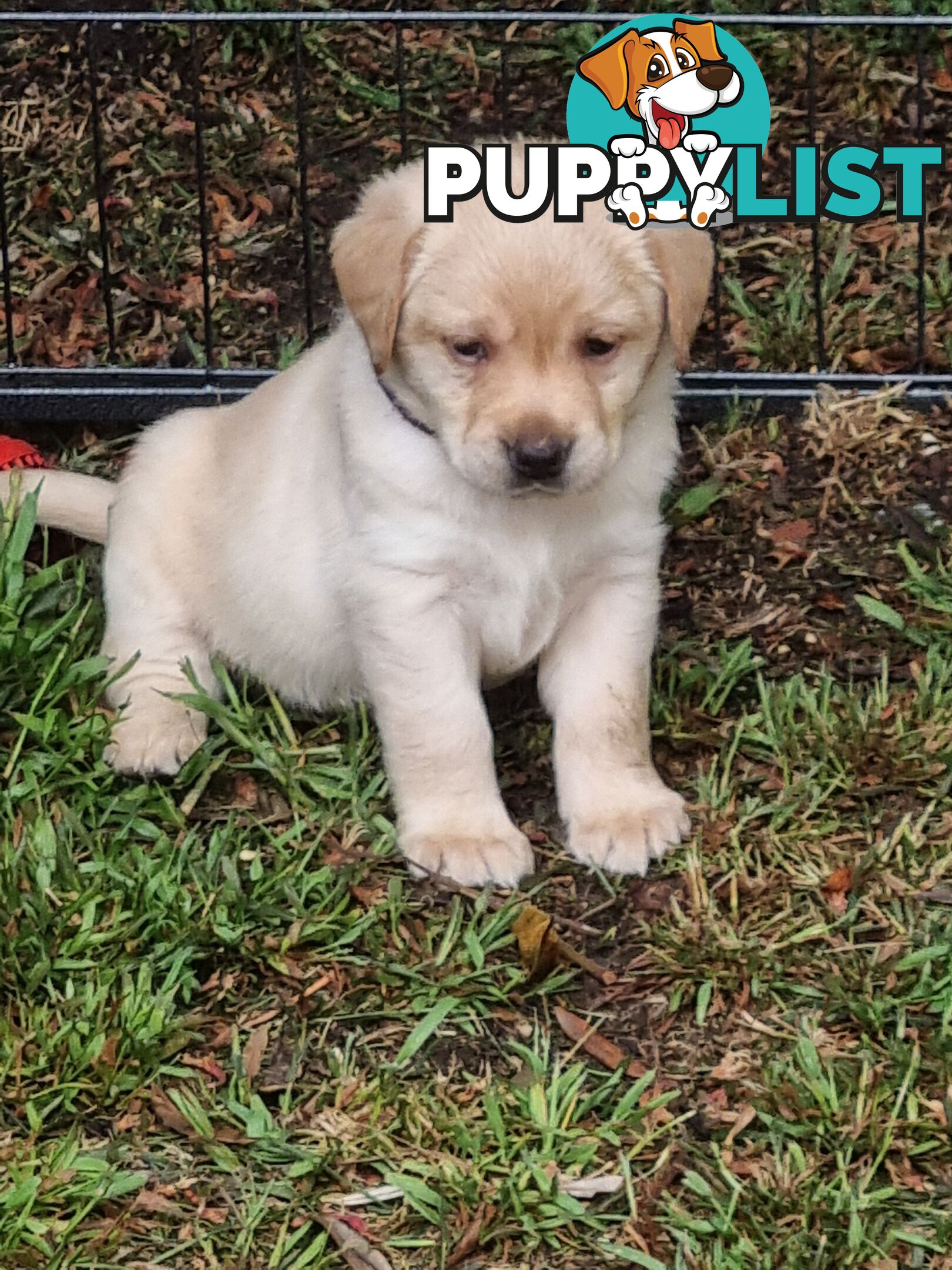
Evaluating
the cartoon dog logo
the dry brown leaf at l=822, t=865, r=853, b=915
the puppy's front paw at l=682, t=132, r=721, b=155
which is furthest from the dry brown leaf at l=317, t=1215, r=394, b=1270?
the puppy's front paw at l=682, t=132, r=721, b=155

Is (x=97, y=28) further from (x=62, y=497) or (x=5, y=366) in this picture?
(x=62, y=497)

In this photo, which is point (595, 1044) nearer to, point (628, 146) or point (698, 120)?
point (628, 146)

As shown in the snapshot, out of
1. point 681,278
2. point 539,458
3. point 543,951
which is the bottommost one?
point 543,951

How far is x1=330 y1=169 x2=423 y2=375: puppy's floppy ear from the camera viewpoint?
305cm

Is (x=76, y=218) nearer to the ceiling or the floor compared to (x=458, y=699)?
nearer to the ceiling

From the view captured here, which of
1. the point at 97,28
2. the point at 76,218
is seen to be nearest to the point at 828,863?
the point at 76,218

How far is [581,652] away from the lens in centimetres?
348

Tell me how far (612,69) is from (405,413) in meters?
1.48

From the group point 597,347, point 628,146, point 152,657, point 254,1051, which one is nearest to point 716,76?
point 628,146

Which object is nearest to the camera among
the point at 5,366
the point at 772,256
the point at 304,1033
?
the point at 304,1033

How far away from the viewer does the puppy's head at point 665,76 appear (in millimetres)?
3994

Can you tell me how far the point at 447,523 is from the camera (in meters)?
3.26

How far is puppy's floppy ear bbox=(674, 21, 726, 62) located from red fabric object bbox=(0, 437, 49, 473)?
75.0 inches

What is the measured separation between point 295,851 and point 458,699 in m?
0.44
